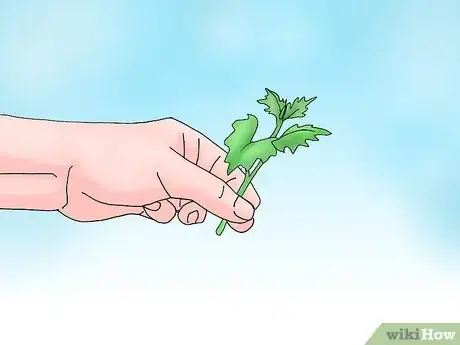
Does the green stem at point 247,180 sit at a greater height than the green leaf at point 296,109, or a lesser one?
lesser

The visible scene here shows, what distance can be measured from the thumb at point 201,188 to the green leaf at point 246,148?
0.27ft

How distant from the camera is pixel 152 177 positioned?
137 cm

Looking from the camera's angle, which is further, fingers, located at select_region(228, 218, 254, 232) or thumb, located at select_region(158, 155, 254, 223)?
fingers, located at select_region(228, 218, 254, 232)

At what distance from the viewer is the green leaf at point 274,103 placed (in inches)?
57.8

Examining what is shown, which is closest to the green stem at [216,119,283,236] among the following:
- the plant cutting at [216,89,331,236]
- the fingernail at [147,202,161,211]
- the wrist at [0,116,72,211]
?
the plant cutting at [216,89,331,236]

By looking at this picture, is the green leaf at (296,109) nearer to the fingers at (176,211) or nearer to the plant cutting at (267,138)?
the plant cutting at (267,138)

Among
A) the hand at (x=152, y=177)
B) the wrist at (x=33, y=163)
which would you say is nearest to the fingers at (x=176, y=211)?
the hand at (x=152, y=177)

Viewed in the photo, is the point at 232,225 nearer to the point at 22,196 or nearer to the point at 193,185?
the point at 193,185

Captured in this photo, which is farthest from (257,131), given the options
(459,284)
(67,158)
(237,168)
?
(459,284)

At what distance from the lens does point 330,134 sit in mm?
1497

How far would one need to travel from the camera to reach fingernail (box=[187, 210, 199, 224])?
1450 mm

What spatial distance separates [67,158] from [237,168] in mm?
311

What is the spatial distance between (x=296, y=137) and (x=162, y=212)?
0.29m

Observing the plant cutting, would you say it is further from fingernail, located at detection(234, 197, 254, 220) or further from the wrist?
the wrist
